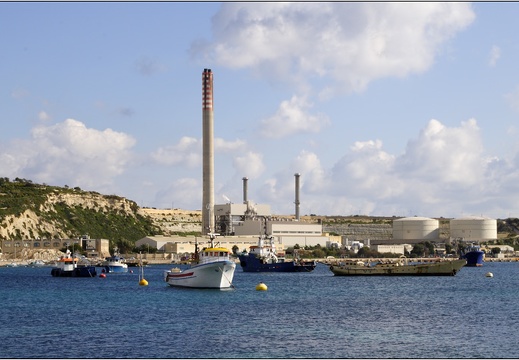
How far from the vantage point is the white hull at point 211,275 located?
8925 cm

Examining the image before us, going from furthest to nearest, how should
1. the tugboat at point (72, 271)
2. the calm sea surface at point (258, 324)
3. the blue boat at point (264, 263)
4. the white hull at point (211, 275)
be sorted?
the blue boat at point (264, 263)
the tugboat at point (72, 271)
the white hull at point (211, 275)
the calm sea surface at point (258, 324)

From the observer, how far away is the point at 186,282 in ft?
309

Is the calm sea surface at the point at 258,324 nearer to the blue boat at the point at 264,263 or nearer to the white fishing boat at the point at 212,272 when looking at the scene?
the white fishing boat at the point at 212,272

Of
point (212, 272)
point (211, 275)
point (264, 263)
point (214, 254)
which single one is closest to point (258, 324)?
point (212, 272)

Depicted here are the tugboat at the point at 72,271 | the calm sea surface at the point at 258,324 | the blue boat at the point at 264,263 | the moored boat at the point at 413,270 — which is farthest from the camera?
the blue boat at the point at 264,263

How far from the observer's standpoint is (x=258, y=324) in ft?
200

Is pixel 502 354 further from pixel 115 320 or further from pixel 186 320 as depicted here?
pixel 115 320

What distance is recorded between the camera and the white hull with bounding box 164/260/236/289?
89.2m

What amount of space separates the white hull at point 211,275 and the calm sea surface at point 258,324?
1.33m

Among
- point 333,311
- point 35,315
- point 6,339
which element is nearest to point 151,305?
point 35,315

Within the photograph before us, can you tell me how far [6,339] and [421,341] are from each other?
24.7m

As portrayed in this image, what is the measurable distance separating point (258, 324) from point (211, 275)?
1161 inches

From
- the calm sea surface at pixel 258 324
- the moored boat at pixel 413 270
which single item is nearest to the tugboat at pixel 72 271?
the moored boat at pixel 413 270

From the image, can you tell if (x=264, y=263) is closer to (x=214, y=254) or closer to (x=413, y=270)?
(x=413, y=270)
